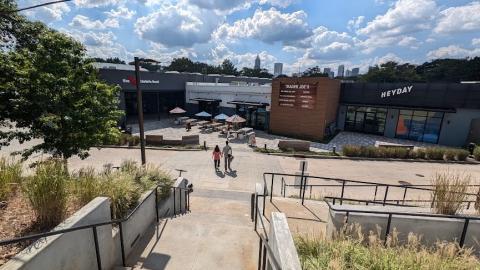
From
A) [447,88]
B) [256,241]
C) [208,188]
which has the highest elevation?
[447,88]

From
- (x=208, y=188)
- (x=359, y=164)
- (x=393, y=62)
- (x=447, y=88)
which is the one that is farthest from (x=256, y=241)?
(x=393, y=62)

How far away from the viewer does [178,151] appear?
18938 mm

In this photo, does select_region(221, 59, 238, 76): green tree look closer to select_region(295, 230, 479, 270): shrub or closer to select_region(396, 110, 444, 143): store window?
select_region(396, 110, 444, 143): store window

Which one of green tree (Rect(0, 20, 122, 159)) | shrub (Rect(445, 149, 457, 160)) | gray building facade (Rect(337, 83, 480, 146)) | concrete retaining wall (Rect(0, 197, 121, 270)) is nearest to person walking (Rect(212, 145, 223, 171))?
green tree (Rect(0, 20, 122, 159))

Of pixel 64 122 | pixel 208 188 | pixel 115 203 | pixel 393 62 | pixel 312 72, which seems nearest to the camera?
pixel 115 203

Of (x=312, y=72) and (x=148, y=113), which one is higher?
(x=312, y=72)

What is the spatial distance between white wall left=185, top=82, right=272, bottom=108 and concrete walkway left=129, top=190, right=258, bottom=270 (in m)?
22.2

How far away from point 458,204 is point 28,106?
421 inches

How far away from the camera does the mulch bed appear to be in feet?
10.8

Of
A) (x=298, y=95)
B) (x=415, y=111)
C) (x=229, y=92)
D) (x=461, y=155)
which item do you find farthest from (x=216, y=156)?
(x=415, y=111)

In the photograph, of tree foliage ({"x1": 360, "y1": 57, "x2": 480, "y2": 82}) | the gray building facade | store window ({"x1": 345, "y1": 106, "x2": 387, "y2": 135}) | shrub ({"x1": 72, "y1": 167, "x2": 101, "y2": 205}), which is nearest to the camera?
shrub ({"x1": 72, "y1": 167, "x2": 101, "y2": 205})

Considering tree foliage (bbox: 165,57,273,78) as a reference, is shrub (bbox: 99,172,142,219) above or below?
below

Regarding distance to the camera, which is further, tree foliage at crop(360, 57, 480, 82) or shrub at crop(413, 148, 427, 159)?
tree foliage at crop(360, 57, 480, 82)

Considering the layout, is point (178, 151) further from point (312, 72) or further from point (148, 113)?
point (312, 72)
